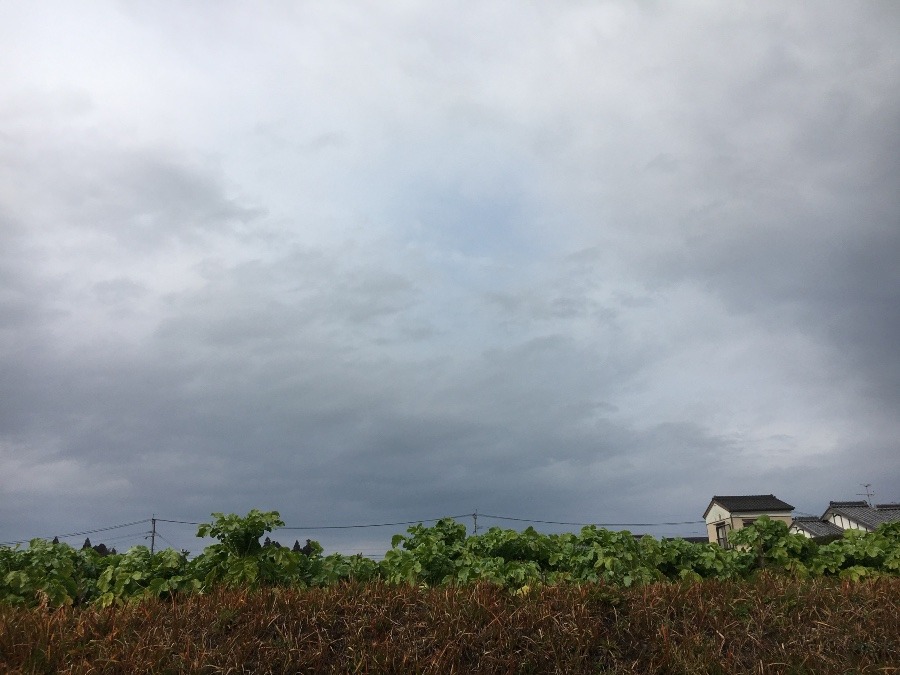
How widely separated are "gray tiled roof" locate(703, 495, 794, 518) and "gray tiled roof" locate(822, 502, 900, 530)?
3316mm

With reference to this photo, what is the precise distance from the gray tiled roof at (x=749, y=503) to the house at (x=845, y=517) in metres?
1.85

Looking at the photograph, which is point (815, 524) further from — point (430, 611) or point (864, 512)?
point (430, 611)

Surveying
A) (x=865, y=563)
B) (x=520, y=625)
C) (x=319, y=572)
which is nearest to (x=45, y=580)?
(x=319, y=572)

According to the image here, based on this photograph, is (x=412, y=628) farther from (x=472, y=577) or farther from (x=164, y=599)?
(x=164, y=599)

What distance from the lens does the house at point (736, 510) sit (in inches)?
2271

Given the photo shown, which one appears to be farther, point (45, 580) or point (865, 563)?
point (865, 563)

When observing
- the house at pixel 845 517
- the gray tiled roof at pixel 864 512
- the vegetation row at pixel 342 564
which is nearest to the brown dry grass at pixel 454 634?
the vegetation row at pixel 342 564

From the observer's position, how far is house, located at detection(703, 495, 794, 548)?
57688 millimetres

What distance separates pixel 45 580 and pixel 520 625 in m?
6.62

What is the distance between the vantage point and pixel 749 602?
920cm

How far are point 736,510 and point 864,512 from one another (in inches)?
369

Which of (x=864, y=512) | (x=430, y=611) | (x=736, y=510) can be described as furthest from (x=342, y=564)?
(x=864, y=512)

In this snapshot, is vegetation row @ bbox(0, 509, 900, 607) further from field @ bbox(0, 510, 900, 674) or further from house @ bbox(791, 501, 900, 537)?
house @ bbox(791, 501, 900, 537)

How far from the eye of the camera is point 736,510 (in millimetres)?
58500
